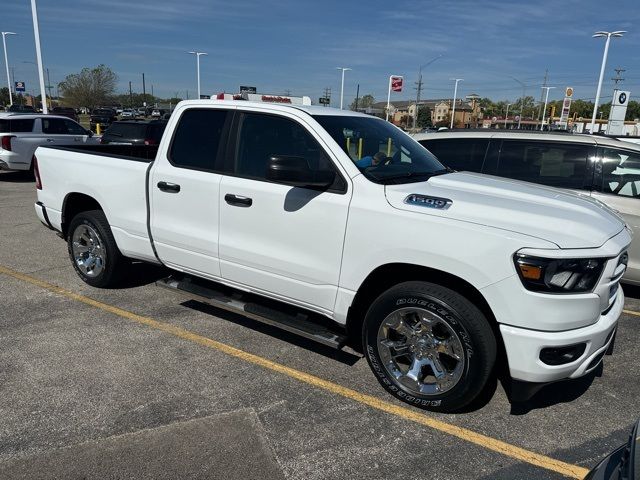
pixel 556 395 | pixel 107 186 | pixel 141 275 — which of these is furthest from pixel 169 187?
pixel 556 395

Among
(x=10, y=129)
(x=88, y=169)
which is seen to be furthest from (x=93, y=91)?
(x=88, y=169)

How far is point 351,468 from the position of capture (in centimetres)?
284

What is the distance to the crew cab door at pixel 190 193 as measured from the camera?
4.20 metres

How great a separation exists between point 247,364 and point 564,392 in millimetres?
2345

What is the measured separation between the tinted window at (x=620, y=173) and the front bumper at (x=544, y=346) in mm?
2910

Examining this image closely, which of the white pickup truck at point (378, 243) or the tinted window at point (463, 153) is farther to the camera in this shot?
the tinted window at point (463, 153)

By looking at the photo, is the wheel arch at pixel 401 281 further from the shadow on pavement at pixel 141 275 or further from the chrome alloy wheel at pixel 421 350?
the shadow on pavement at pixel 141 275

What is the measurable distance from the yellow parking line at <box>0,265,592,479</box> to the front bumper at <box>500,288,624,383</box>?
441mm

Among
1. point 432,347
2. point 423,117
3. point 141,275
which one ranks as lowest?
point 423,117

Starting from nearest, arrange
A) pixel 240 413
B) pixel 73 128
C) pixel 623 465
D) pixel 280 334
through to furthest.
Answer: pixel 623 465
pixel 240 413
pixel 280 334
pixel 73 128

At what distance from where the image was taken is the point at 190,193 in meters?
4.26

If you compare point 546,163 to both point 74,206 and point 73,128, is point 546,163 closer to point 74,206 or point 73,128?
point 74,206

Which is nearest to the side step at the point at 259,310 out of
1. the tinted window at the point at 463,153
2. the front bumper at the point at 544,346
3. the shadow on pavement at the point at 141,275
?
the shadow on pavement at the point at 141,275

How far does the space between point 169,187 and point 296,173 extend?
58.2 inches
